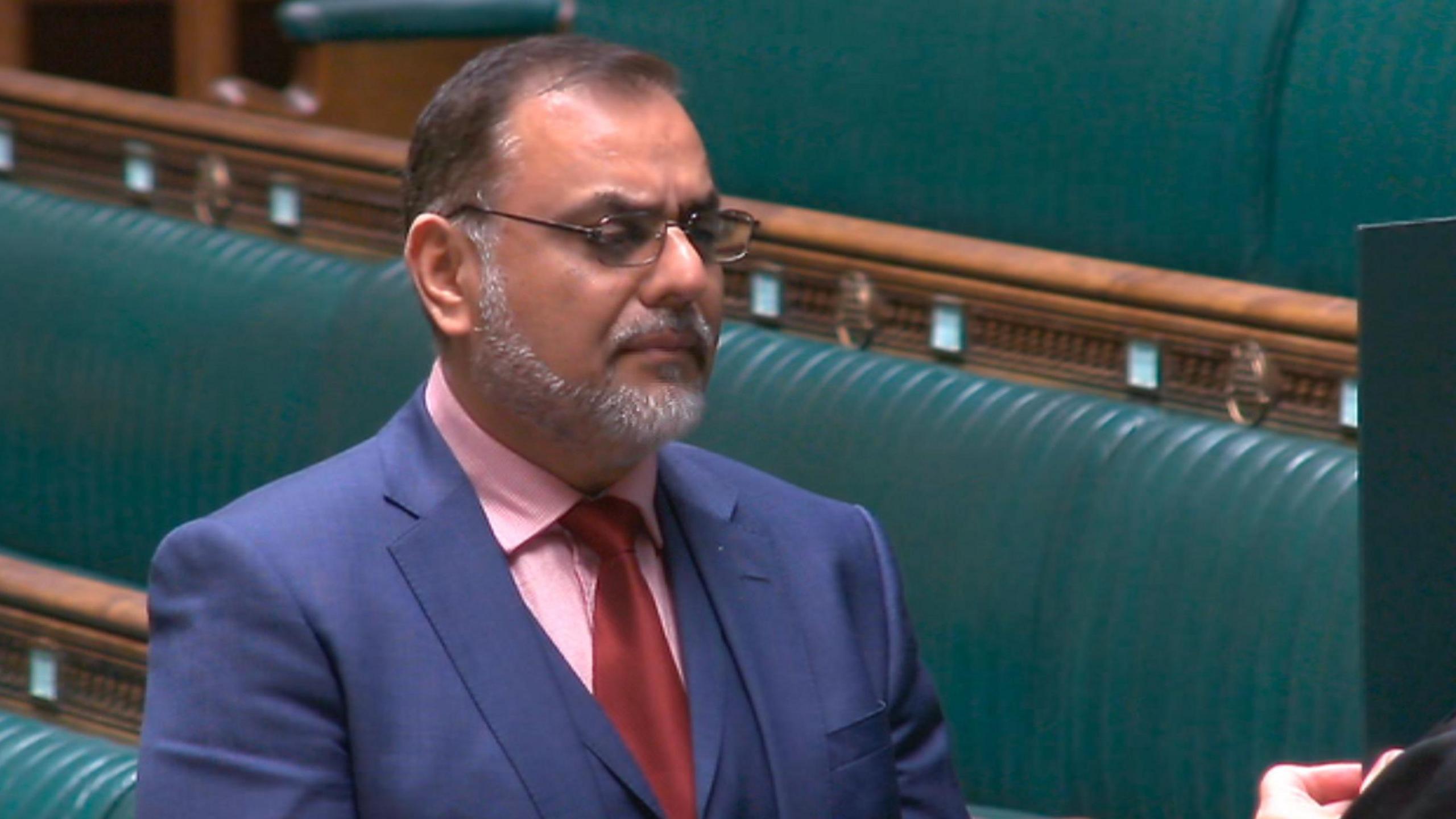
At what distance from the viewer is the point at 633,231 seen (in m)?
0.60

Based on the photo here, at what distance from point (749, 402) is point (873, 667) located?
1.99 ft

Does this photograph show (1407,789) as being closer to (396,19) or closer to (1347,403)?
(1347,403)

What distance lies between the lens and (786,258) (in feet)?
4.44

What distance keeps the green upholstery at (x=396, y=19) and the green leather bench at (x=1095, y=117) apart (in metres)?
0.16

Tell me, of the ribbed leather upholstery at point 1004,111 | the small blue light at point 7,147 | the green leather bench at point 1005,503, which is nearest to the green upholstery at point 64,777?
the green leather bench at point 1005,503

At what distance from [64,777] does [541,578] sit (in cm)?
44

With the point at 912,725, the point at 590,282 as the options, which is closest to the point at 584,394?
the point at 590,282

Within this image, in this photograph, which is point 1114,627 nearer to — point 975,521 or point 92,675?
point 975,521

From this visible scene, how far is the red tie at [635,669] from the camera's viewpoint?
1.95 feet

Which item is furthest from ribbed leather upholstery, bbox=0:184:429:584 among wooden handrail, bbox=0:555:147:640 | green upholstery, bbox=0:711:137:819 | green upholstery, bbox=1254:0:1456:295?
green upholstery, bbox=1254:0:1456:295

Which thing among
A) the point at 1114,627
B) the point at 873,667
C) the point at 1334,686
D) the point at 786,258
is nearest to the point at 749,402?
the point at 786,258

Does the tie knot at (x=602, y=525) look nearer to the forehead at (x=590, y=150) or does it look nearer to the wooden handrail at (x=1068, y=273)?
the forehead at (x=590, y=150)

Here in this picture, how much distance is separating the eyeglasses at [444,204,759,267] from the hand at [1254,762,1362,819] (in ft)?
0.67

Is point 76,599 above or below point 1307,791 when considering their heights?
below
